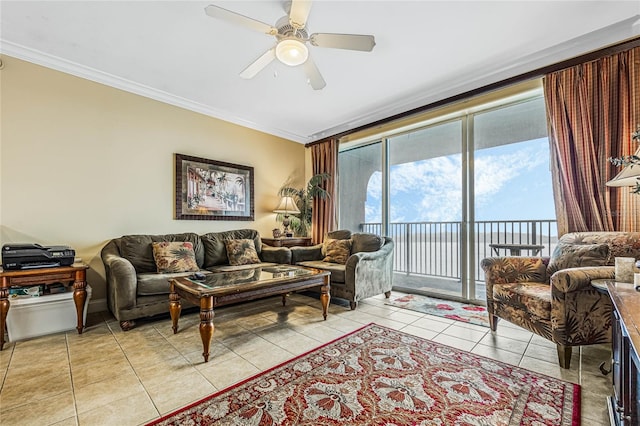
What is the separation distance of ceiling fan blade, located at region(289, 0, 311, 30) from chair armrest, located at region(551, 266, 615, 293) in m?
2.45

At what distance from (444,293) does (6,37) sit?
5.47 m

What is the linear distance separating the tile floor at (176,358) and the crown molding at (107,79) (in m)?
2.61

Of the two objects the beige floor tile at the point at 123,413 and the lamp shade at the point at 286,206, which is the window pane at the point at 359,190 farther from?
the beige floor tile at the point at 123,413

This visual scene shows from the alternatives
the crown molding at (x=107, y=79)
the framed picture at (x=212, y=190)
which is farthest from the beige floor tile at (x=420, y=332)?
the crown molding at (x=107, y=79)

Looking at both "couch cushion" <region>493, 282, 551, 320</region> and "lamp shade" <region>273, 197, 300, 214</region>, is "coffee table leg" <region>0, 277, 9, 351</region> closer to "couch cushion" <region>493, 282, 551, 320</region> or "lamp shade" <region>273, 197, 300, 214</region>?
"lamp shade" <region>273, 197, 300, 214</region>

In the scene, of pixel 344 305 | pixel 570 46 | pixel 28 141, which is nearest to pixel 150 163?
pixel 28 141

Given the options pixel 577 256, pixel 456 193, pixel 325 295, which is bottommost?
pixel 325 295

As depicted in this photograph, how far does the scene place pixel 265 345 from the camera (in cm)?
231

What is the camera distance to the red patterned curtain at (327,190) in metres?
4.93

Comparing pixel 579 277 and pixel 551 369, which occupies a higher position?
pixel 579 277

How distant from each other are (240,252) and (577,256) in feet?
11.4

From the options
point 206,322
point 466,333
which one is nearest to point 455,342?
point 466,333

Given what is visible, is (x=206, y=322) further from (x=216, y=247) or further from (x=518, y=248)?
(x=518, y=248)

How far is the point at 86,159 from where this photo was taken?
3109 mm
